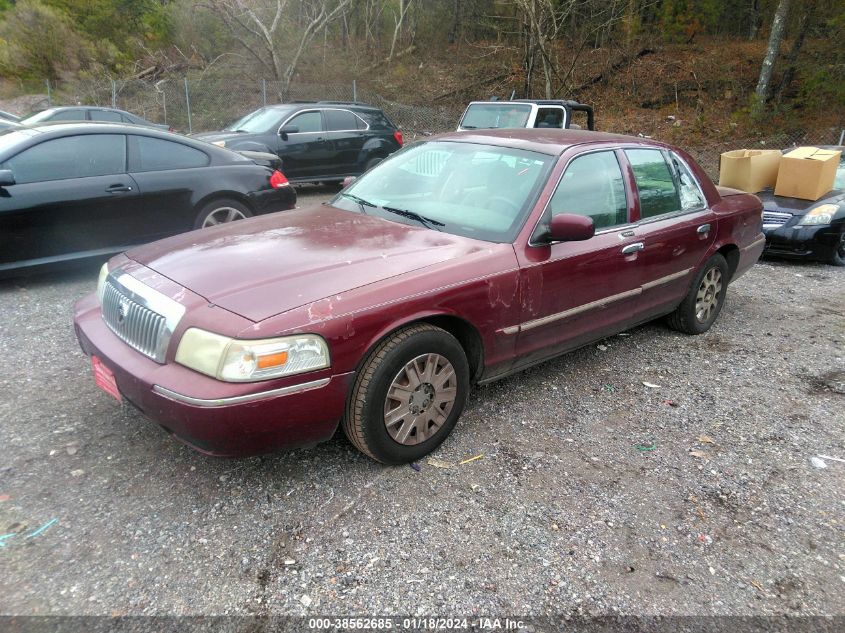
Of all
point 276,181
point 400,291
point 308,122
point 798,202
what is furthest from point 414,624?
point 308,122

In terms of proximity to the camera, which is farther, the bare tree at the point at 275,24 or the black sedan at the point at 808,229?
the bare tree at the point at 275,24

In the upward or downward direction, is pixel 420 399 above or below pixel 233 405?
below

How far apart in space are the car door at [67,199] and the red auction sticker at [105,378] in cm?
282

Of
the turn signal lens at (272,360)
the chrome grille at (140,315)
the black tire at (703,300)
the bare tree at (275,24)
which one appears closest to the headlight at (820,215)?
the black tire at (703,300)

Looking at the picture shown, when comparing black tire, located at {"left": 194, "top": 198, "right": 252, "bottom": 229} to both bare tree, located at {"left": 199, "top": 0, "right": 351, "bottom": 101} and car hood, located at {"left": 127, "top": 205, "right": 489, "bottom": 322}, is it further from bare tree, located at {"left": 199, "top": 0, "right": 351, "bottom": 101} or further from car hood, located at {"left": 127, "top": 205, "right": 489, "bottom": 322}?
bare tree, located at {"left": 199, "top": 0, "right": 351, "bottom": 101}

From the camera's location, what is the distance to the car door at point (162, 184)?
222 inches

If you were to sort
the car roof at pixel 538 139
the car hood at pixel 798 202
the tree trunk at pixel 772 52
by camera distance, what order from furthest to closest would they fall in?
the tree trunk at pixel 772 52, the car hood at pixel 798 202, the car roof at pixel 538 139

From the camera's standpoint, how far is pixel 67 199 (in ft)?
17.1

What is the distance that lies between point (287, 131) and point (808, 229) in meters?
7.94

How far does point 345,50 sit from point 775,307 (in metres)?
26.4

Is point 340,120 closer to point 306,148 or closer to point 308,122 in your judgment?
point 308,122

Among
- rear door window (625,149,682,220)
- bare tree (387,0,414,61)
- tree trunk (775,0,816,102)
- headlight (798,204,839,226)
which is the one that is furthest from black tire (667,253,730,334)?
bare tree (387,0,414,61)

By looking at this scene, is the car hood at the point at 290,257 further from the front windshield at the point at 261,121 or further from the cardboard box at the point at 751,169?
the front windshield at the point at 261,121

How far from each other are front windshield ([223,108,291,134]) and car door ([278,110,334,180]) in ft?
0.62
